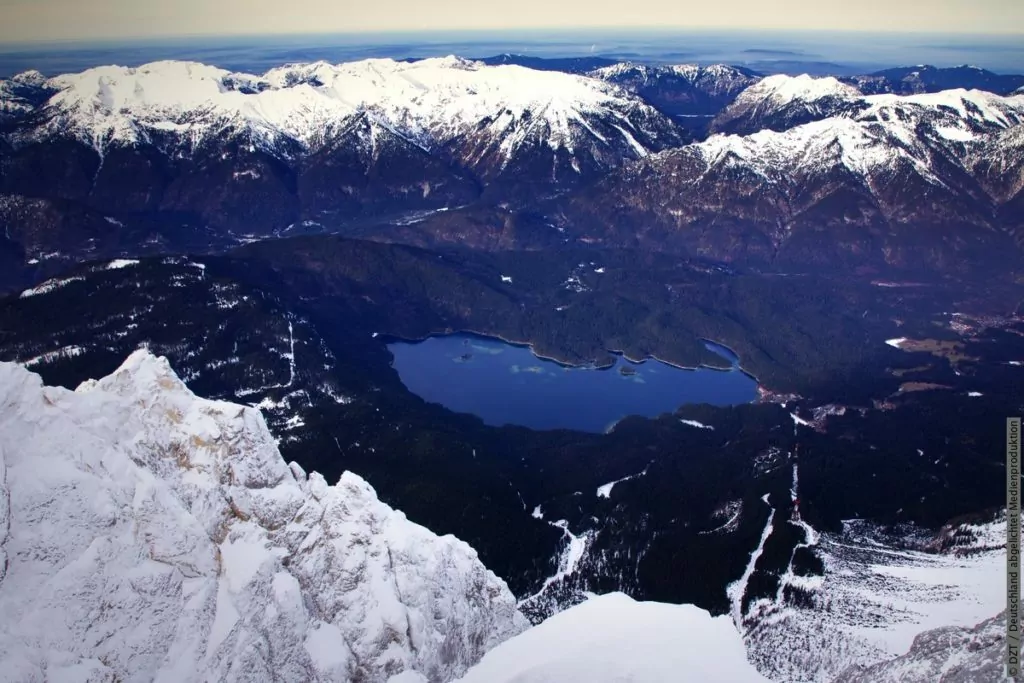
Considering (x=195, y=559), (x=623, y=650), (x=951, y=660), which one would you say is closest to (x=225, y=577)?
(x=195, y=559)

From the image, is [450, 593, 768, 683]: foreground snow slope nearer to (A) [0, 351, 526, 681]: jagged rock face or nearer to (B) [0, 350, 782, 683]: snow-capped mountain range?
(B) [0, 350, 782, 683]: snow-capped mountain range

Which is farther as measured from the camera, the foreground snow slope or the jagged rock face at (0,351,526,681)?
the foreground snow slope

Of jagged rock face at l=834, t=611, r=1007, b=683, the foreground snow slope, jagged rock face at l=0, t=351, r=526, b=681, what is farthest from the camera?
jagged rock face at l=834, t=611, r=1007, b=683

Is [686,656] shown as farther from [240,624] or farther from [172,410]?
[172,410]

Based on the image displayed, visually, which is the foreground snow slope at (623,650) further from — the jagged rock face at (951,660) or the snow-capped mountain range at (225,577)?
the jagged rock face at (951,660)

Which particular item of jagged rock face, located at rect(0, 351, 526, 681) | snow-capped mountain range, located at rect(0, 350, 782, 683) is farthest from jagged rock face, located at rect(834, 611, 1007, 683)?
jagged rock face, located at rect(0, 351, 526, 681)

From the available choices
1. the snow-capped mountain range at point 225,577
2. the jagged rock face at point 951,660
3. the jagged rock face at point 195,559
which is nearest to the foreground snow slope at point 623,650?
the snow-capped mountain range at point 225,577

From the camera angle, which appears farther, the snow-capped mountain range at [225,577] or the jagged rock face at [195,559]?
the snow-capped mountain range at [225,577]
